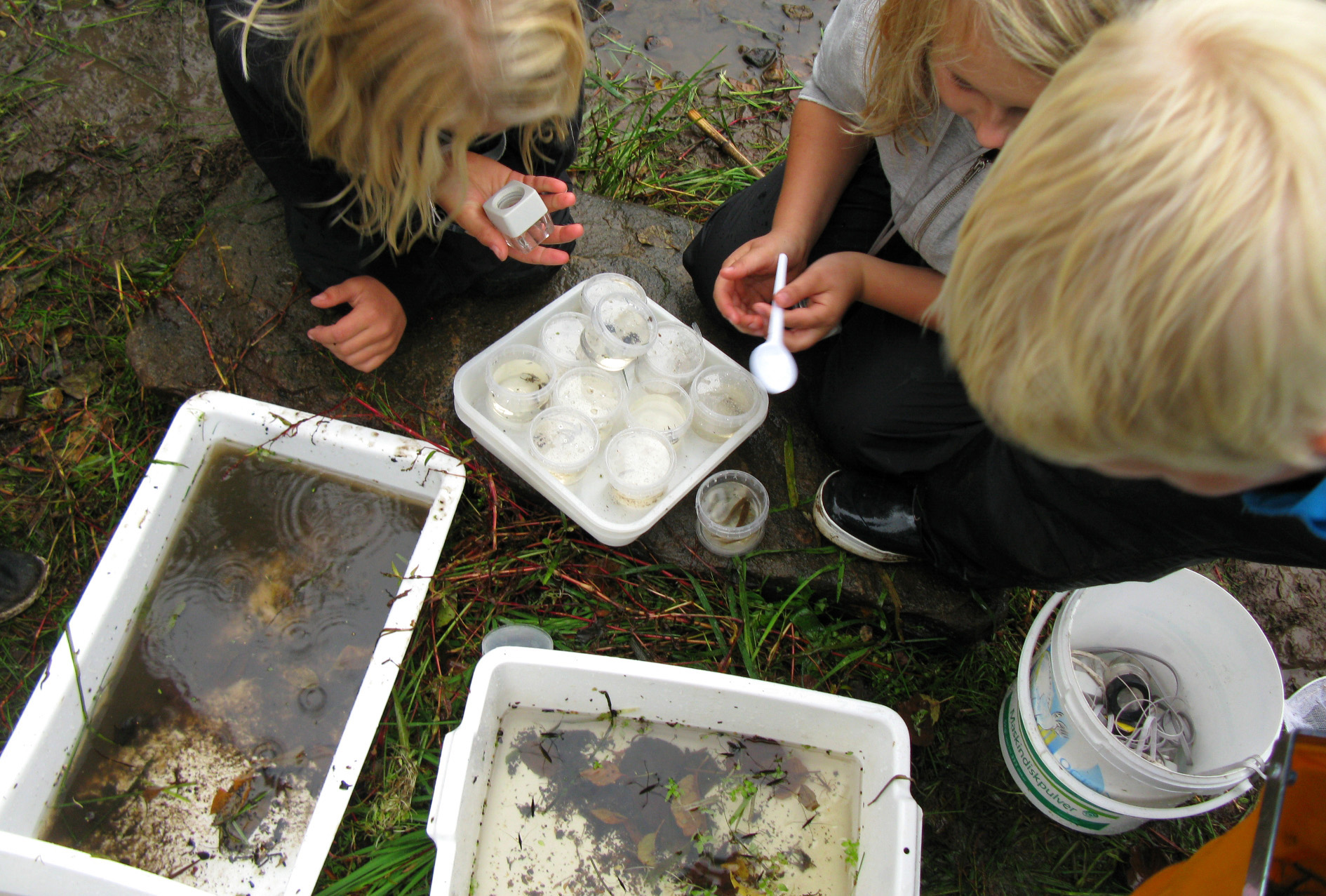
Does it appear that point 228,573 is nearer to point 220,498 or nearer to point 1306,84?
point 220,498

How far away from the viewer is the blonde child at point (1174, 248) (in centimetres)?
65

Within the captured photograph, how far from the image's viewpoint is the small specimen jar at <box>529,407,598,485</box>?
63.6 inches

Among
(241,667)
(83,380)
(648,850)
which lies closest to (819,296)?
(648,850)

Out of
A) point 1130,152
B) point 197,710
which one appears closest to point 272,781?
point 197,710

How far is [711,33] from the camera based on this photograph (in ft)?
8.57

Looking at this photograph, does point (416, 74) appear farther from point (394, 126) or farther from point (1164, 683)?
point (1164, 683)

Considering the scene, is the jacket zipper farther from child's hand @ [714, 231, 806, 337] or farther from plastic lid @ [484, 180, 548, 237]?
plastic lid @ [484, 180, 548, 237]

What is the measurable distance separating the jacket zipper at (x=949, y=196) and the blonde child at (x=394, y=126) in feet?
2.32

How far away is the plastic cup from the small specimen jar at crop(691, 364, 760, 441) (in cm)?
57

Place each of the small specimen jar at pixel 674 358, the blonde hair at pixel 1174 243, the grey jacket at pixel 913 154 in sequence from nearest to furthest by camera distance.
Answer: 1. the blonde hair at pixel 1174 243
2. the grey jacket at pixel 913 154
3. the small specimen jar at pixel 674 358

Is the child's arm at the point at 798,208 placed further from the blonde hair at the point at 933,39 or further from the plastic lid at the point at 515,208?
the plastic lid at the point at 515,208

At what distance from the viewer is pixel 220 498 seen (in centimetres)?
166

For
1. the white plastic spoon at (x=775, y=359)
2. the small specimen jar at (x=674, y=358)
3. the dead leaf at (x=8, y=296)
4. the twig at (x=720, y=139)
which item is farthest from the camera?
the twig at (x=720, y=139)

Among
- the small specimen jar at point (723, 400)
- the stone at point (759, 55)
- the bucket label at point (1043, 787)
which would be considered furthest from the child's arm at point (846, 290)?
the stone at point (759, 55)
